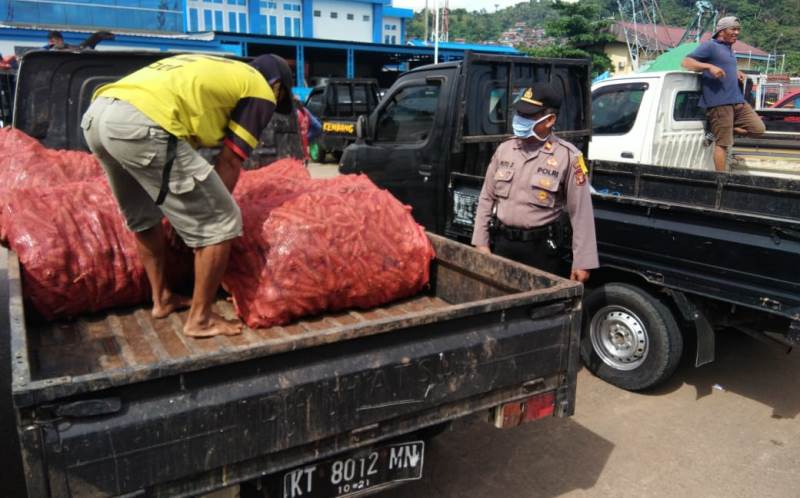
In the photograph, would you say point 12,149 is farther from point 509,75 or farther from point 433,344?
point 509,75

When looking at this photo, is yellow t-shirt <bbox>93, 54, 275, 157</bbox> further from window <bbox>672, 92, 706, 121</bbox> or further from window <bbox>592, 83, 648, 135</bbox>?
window <bbox>672, 92, 706, 121</bbox>

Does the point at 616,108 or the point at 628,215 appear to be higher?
the point at 616,108

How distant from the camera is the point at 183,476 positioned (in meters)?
1.88

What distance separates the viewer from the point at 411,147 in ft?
17.6

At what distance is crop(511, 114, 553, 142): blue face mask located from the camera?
11.6 feet

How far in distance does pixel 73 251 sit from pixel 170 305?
475 millimetres

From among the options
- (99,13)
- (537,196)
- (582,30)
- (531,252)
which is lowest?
(531,252)

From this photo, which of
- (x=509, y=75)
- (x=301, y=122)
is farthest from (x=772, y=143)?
(x=301, y=122)

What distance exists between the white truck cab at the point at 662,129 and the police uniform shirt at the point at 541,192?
129 inches

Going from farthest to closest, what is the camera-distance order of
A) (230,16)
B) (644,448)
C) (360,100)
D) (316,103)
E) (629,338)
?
(230,16)
(316,103)
(360,100)
(629,338)
(644,448)

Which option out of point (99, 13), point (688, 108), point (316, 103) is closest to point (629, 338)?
point (688, 108)

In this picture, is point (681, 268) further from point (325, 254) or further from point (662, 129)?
point (662, 129)

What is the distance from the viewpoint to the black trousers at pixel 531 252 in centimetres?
371

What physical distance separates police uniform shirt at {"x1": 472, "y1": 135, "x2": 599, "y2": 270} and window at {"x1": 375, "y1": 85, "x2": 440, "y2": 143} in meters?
1.55
